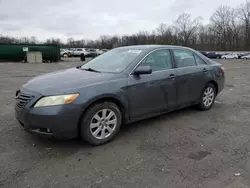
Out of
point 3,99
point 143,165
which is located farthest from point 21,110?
point 3,99

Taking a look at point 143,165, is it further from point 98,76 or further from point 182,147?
point 98,76

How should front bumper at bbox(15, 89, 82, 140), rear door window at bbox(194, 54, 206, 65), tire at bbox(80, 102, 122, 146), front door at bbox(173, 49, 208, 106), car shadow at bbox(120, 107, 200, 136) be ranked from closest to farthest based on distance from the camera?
front bumper at bbox(15, 89, 82, 140) → tire at bbox(80, 102, 122, 146) → car shadow at bbox(120, 107, 200, 136) → front door at bbox(173, 49, 208, 106) → rear door window at bbox(194, 54, 206, 65)

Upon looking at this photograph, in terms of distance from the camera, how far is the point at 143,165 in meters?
2.73

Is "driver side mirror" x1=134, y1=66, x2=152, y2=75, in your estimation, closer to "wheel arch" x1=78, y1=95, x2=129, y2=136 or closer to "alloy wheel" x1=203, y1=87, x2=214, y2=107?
"wheel arch" x1=78, y1=95, x2=129, y2=136

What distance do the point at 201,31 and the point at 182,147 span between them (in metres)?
83.0

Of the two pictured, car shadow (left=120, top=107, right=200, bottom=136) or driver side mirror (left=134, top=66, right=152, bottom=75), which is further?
car shadow (left=120, top=107, right=200, bottom=136)

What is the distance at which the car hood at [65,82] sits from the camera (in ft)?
9.68

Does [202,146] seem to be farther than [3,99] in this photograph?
No

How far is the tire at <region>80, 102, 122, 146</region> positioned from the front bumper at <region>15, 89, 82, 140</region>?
0.46 feet

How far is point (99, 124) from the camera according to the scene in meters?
3.22

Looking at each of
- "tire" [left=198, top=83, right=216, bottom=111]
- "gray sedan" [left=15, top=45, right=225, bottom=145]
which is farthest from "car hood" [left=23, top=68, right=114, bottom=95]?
"tire" [left=198, top=83, right=216, bottom=111]

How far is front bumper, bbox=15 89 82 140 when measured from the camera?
9.27ft

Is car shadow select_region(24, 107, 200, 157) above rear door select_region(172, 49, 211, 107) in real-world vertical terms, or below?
below

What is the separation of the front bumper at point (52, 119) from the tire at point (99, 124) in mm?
139
